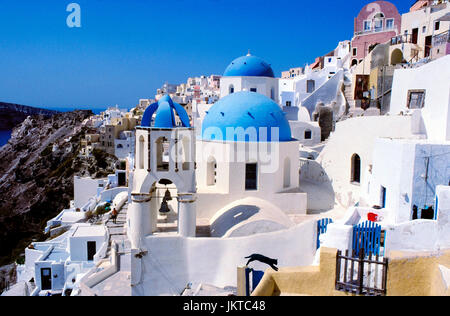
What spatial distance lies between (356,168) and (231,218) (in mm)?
5449

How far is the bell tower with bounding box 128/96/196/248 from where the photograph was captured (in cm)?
898

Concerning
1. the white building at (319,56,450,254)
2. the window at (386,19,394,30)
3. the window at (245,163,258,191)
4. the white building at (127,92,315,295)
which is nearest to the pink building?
the window at (386,19,394,30)

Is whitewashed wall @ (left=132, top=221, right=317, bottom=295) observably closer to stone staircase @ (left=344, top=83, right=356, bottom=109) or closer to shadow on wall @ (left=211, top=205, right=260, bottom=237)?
shadow on wall @ (left=211, top=205, right=260, bottom=237)

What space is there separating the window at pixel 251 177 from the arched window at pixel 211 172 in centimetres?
103

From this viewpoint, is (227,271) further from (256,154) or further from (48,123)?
(48,123)

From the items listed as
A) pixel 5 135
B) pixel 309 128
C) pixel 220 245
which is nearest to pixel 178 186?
pixel 220 245

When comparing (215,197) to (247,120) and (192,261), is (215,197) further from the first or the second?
(247,120)

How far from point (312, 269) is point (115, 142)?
150ft

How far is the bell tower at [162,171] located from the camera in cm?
898

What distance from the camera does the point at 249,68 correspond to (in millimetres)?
18391

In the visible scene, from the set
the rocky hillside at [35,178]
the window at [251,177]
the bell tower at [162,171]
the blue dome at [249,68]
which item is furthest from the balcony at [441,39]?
the rocky hillside at [35,178]

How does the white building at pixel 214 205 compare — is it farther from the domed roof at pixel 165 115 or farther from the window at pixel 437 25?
the window at pixel 437 25
